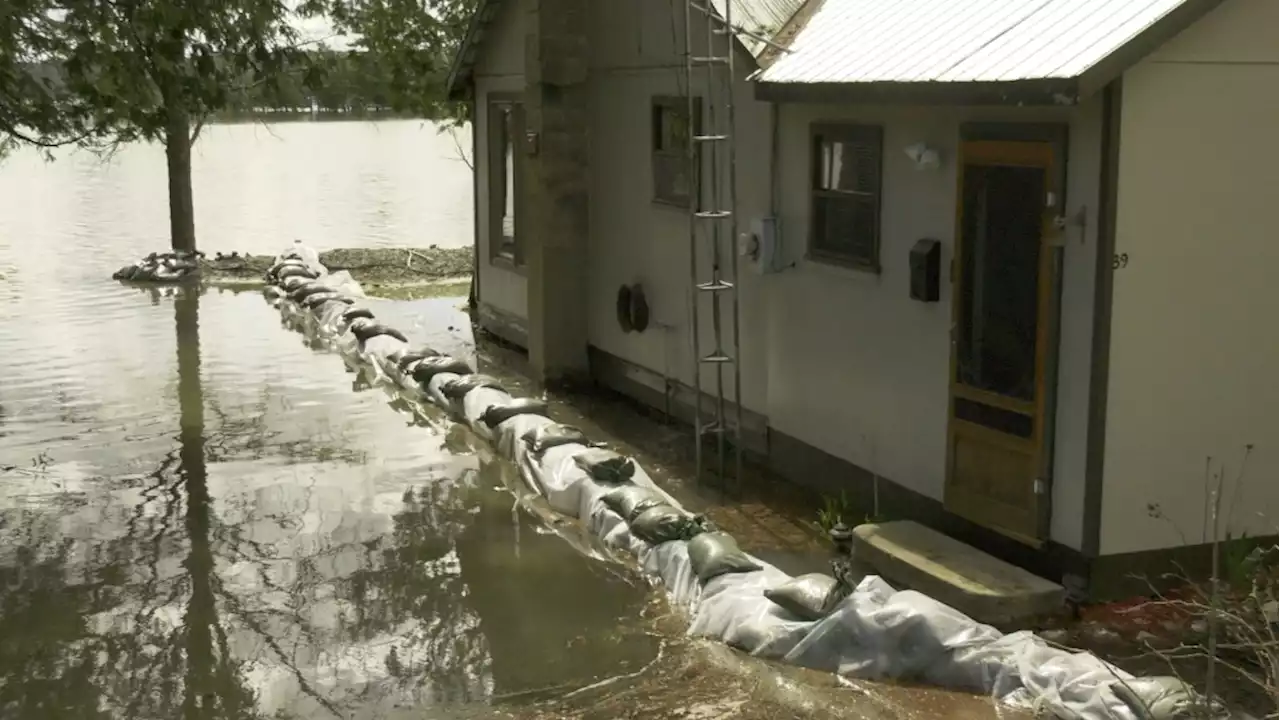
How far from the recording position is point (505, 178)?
1473 cm

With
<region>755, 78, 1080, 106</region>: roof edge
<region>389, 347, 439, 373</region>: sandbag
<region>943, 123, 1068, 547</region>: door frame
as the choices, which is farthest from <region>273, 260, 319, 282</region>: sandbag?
<region>943, 123, 1068, 547</region>: door frame

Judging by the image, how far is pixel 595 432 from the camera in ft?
35.3

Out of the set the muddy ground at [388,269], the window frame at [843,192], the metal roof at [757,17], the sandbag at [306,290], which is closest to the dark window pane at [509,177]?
the sandbag at [306,290]

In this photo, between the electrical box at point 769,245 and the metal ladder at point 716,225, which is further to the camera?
the electrical box at point 769,245

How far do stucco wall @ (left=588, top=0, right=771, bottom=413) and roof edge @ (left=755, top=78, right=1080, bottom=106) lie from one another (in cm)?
100

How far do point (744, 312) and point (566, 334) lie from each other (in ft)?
10.4

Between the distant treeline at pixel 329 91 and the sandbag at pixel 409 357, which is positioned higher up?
the distant treeline at pixel 329 91

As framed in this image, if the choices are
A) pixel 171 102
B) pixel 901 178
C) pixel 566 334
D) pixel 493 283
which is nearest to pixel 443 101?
pixel 493 283

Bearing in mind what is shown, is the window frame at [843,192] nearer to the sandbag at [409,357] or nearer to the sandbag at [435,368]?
the sandbag at [435,368]

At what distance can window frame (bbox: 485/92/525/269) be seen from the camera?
45.8 ft

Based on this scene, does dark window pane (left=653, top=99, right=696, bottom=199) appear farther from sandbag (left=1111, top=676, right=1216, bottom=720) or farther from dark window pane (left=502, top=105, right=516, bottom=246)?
sandbag (left=1111, top=676, right=1216, bottom=720)

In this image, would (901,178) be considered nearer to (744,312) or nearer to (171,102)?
(744,312)

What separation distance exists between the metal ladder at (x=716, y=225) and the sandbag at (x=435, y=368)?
2.57 m

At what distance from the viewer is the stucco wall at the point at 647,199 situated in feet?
31.2
